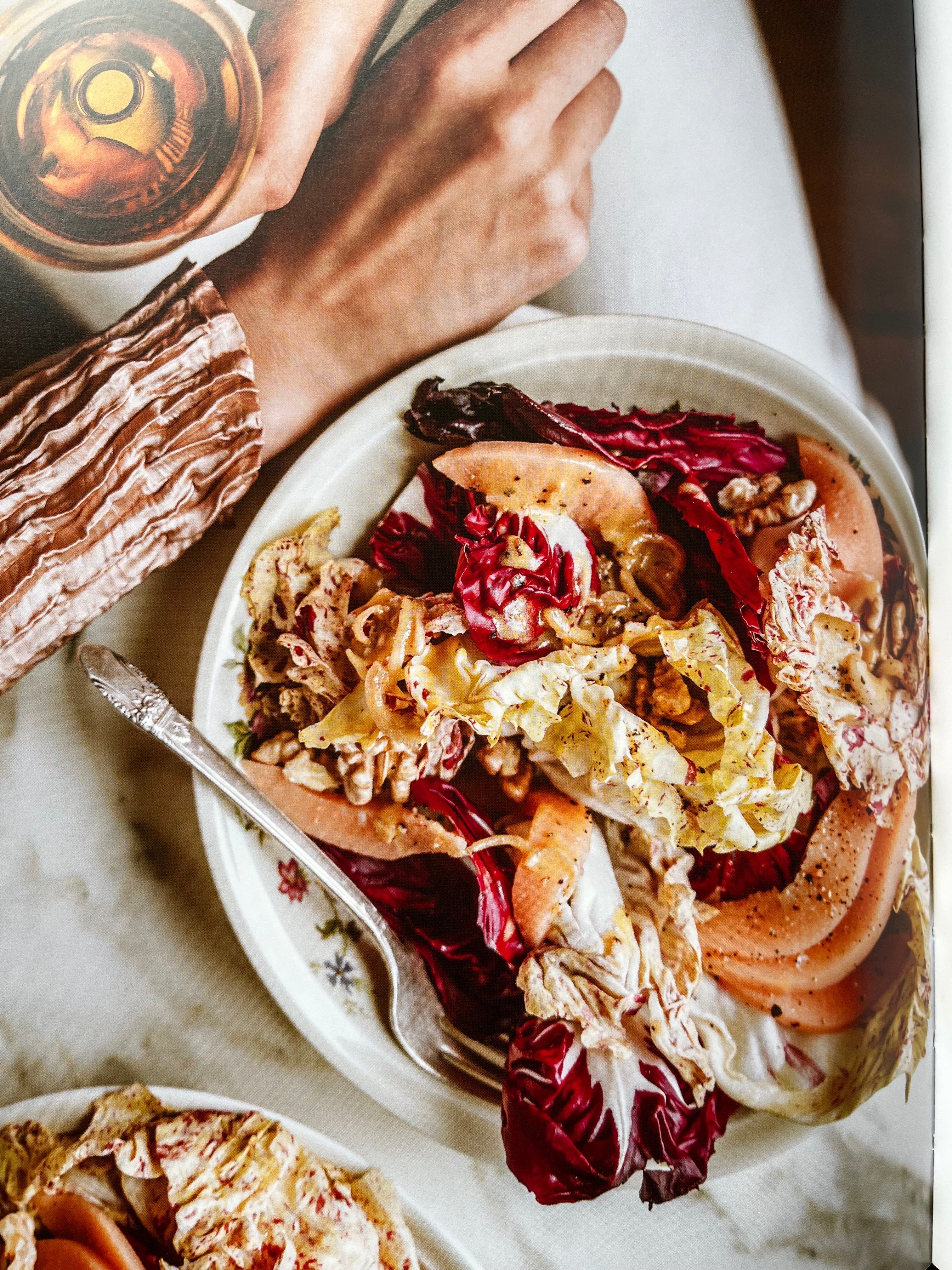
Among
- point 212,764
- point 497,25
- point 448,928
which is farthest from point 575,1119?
point 497,25

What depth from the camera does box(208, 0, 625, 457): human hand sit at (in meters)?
0.99

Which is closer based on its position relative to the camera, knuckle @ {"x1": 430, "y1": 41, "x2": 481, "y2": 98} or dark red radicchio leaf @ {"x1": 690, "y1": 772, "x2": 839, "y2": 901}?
knuckle @ {"x1": 430, "y1": 41, "x2": 481, "y2": 98}

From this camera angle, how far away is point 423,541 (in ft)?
3.57

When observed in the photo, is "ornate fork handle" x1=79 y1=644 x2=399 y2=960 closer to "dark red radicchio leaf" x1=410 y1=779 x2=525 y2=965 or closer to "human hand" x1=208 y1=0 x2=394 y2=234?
"dark red radicchio leaf" x1=410 y1=779 x2=525 y2=965

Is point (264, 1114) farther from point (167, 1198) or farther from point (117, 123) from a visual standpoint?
point (117, 123)

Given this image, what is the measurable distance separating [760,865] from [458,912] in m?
0.44

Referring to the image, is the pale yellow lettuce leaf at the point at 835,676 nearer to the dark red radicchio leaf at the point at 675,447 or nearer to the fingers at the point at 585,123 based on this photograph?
the dark red radicchio leaf at the point at 675,447

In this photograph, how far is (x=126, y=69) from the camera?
92cm

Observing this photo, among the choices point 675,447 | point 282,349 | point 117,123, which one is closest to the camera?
point 117,123

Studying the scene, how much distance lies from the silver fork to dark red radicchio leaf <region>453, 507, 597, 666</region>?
1.14 feet

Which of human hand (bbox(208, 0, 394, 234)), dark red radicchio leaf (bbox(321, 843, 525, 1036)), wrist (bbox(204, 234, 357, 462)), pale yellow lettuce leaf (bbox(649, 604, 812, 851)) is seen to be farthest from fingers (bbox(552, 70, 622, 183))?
dark red radicchio leaf (bbox(321, 843, 525, 1036))

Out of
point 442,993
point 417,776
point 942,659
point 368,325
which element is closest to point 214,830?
point 417,776

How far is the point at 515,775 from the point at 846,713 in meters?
0.48

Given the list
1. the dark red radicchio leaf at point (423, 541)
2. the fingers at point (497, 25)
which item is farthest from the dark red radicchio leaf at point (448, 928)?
the fingers at point (497, 25)
